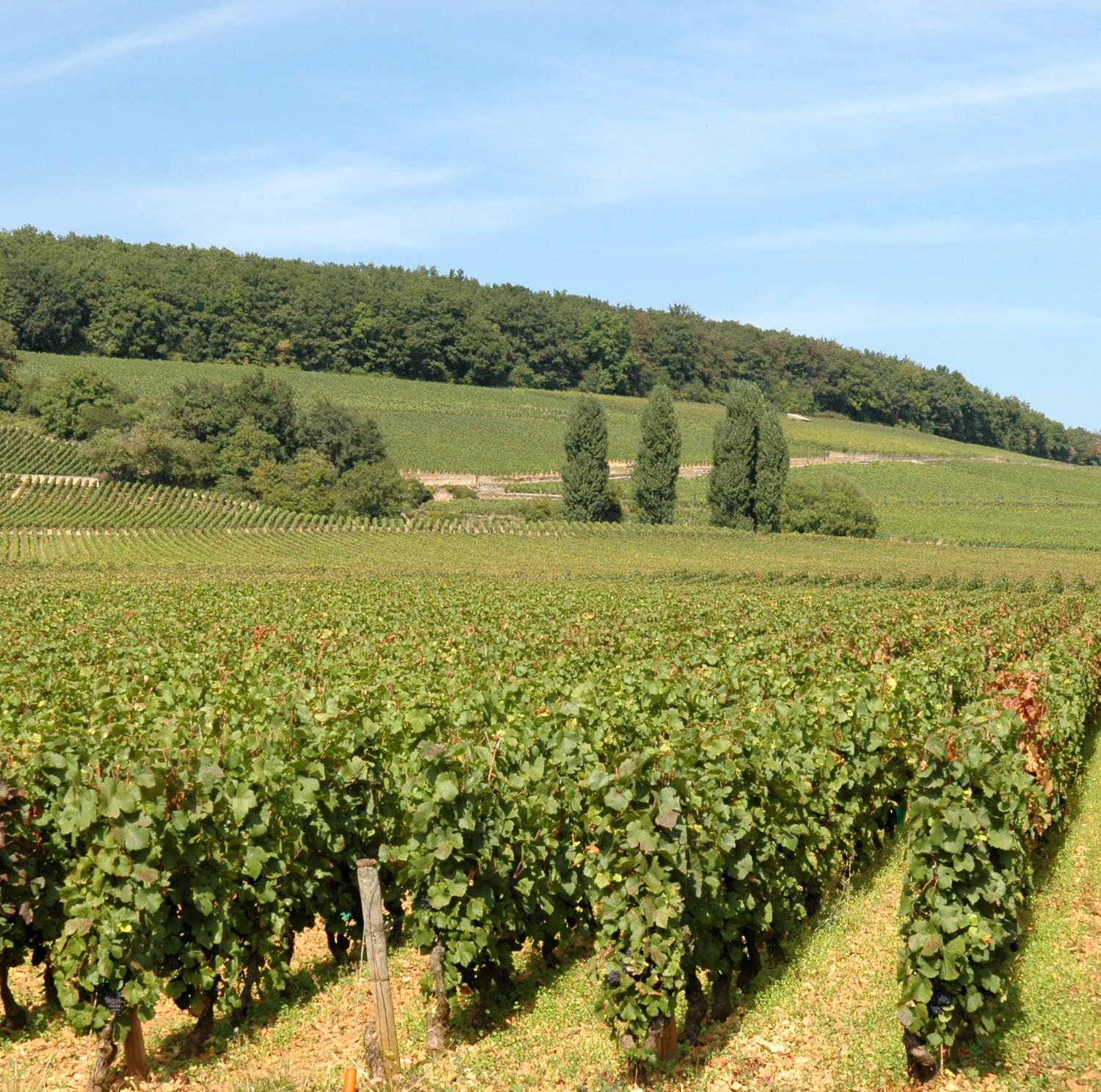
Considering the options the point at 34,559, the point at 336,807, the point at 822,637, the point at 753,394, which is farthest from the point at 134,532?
the point at 336,807

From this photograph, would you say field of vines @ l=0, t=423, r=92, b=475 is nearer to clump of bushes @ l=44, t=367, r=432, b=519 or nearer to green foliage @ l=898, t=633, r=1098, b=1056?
clump of bushes @ l=44, t=367, r=432, b=519

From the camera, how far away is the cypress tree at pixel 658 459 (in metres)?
76.9

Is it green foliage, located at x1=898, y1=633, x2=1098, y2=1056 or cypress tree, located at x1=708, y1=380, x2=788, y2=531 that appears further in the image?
cypress tree, located at x1=708, y1=380, x2=788, y2=531

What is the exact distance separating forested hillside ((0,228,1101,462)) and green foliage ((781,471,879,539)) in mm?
68990

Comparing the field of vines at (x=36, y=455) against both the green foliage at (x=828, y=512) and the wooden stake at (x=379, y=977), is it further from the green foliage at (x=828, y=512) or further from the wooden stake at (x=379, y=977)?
the wooden stake at (x=379, y=977)

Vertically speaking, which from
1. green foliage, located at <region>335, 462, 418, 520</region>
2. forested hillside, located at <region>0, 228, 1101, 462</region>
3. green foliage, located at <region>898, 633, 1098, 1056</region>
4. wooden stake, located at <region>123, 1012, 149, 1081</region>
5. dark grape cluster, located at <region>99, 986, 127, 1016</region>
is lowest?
wooden stake, located at <region>123, 1012, 149, 1081</region>

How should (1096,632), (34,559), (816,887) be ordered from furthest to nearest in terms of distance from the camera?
(34,559) → (1096,632) → (816,887)

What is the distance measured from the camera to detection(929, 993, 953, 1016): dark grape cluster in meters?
7.06

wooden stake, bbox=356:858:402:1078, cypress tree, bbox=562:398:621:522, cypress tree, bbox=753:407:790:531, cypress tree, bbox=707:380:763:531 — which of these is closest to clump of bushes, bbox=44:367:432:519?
→ cypress tree, bbox=562:398:621:522

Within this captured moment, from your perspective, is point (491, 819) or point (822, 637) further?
point (822, 637)

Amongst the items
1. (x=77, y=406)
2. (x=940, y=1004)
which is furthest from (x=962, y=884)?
(x=77, y=406)

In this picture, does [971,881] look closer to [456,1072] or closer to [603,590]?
[456,1072]

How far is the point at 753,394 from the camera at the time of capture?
7494 centimetres

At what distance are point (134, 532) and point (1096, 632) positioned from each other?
58.2 metres
